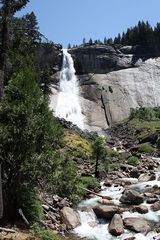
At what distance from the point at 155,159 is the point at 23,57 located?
31470mm

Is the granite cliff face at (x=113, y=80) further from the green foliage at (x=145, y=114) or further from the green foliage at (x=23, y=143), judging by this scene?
the green foliage at (x=23, y=143)

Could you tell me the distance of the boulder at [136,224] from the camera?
29.1m

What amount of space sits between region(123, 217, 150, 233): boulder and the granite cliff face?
77.1 metres

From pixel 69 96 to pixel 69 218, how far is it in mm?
92145

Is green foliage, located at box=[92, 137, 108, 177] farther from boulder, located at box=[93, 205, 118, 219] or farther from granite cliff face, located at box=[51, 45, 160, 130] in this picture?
granite cliff face, located at box=[51, 45, 160, 130]

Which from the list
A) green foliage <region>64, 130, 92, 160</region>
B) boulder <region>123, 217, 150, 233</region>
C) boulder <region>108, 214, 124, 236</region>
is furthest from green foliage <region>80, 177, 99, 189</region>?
green foliage <region>64, 130, 92, 160</region>

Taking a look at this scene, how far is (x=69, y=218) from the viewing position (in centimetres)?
3084

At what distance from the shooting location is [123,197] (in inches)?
1462

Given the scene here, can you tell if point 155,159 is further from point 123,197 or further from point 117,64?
point 117,64

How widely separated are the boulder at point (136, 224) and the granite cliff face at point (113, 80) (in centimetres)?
7706

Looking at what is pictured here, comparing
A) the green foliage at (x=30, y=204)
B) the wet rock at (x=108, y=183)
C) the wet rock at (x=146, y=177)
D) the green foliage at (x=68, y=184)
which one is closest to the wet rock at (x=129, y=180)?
the wet rock at (x=146, y=177)

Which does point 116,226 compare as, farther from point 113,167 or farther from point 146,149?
point 146,149

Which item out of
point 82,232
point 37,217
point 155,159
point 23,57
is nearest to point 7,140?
point 37,217

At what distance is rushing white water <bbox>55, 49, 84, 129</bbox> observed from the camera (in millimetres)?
112875
